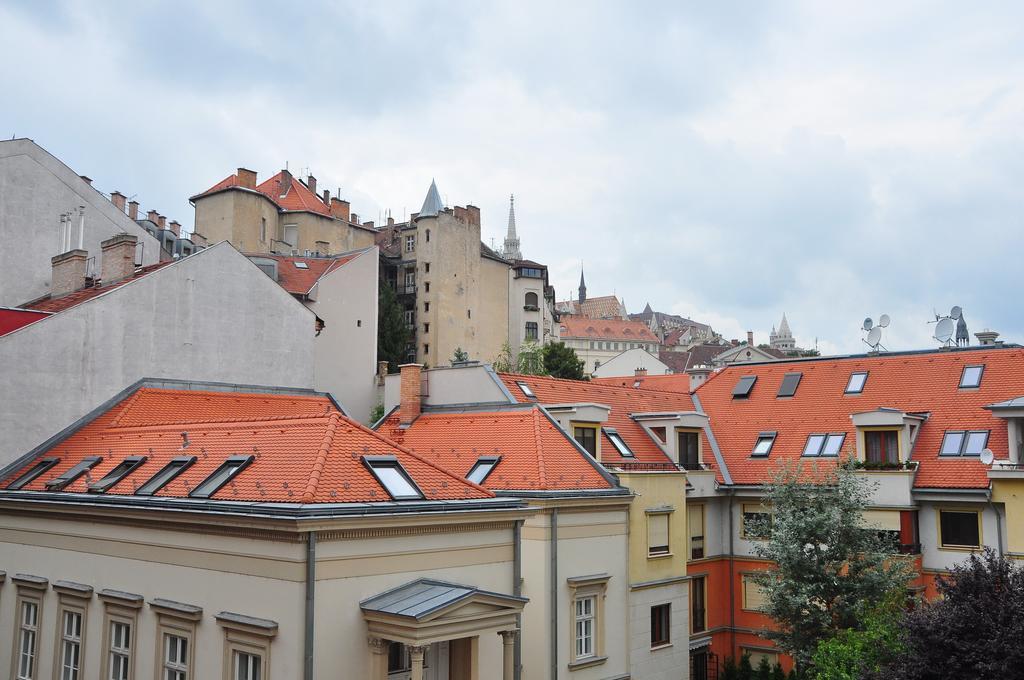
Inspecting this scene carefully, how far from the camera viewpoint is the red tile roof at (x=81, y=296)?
30703 mm

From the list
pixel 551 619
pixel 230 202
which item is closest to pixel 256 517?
pixel 551 619

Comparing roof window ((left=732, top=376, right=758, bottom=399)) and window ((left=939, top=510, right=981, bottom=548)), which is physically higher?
roof window ((left=732, top=376, right=758, bottom=399))

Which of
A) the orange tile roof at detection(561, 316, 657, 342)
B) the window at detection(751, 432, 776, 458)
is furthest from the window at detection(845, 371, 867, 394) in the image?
the orange tile roof at detection(561, 316, 657, 342)

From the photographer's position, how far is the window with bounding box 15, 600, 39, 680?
2358cm

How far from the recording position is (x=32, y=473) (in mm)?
26188

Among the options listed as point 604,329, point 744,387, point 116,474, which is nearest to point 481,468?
point 116,474

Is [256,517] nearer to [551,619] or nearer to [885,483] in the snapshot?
[551,619]

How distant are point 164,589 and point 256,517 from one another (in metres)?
4.08

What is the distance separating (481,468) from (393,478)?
803cm

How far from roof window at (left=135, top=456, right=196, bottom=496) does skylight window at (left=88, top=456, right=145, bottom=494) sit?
1.26 meters

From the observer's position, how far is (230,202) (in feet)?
255

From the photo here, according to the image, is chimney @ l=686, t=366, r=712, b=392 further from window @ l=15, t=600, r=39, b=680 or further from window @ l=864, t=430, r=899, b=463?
window @ l=15, t=600, r=39, b=680

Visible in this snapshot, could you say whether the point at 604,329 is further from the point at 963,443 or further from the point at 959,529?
the point at 959,529

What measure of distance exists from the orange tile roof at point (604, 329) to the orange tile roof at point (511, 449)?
442 ft
